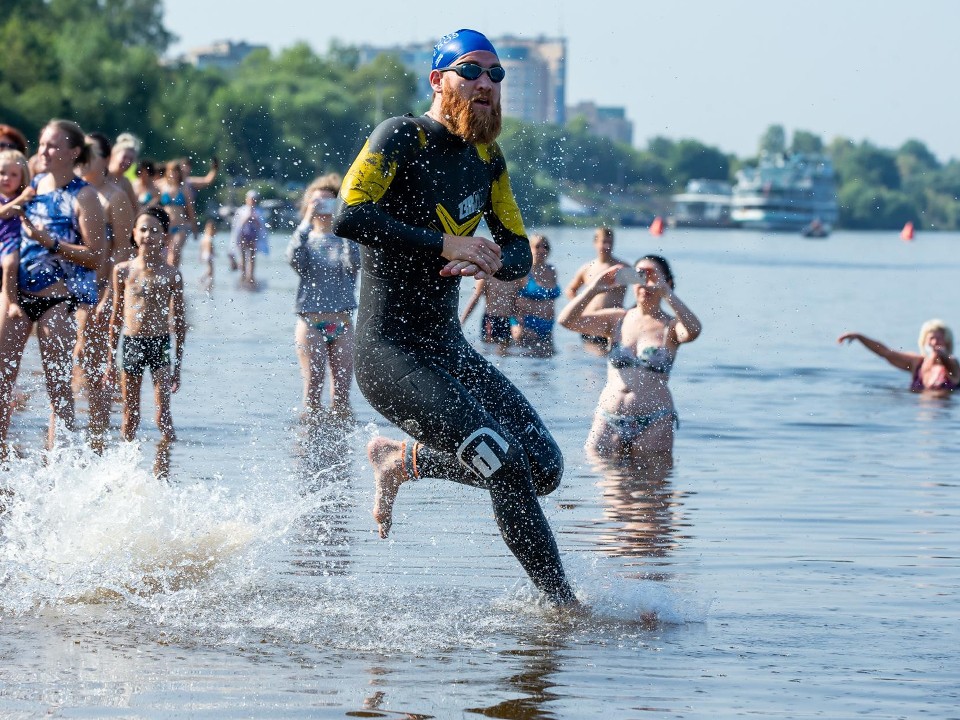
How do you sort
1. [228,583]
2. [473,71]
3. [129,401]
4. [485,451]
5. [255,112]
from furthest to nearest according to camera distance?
[255,112]
[129,401]
[228,583]
[473,71]
[485,451]

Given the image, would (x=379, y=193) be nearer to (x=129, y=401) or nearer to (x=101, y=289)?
(x=101, y=289)

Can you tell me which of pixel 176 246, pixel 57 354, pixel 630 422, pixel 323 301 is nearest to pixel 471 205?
pixel 57 354

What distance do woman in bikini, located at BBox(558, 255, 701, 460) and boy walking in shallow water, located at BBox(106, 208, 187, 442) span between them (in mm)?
2449

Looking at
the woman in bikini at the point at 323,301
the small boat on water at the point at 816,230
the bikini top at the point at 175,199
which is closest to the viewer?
the woman in bikini at the point at 323,301

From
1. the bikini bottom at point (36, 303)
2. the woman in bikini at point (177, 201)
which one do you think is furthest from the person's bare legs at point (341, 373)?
the woman in bikini at point (177, 201)

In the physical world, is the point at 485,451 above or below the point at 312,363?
above

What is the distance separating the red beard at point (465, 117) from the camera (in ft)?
18.6

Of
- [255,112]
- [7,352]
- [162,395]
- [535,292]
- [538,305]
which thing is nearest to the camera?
[7,352]

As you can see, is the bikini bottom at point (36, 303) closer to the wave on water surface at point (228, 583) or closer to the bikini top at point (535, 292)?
the wave on water surface at point (228, 583)

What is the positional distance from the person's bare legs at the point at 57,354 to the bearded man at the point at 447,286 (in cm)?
328

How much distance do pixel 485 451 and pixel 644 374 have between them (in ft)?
14.7

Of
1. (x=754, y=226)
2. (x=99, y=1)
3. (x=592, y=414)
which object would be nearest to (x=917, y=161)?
(x=754, y=226)

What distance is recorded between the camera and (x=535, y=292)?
16406mm

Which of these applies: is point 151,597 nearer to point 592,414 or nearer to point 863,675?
point 863,675
